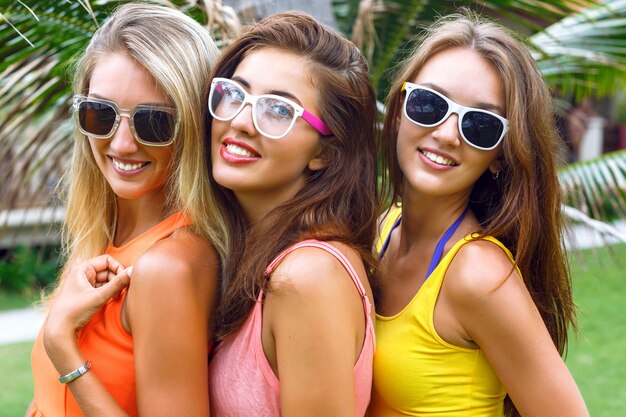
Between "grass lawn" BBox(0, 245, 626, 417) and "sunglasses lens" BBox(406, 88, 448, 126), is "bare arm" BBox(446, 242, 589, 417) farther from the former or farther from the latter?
"grass lawn" BBox(0, 245, 626, 417)

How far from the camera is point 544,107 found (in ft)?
8.07

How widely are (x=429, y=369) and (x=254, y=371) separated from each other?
0.54 m

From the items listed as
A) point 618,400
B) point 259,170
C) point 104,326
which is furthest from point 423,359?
point 618,400

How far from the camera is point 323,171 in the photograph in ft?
7.95

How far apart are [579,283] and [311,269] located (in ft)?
29.1

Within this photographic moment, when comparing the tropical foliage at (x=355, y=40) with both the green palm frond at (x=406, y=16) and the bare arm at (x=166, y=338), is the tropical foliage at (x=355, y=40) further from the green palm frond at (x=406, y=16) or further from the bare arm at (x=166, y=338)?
the bare arm at (x=166, y=338)

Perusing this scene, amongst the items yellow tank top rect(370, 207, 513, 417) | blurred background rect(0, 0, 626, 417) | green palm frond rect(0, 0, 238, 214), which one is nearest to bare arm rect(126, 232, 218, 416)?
yellow tank top rect(370, 207, 513, 417)

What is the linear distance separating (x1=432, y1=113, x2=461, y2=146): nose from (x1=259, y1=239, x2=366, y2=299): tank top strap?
1.67 feet

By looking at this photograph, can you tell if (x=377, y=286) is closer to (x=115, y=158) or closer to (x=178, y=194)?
(x=178, y=194)

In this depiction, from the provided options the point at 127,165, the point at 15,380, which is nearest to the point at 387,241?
the point at 127,165

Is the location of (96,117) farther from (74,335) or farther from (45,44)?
(45,44)

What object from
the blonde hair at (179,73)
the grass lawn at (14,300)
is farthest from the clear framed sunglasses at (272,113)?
the grass lawn at (14,300)

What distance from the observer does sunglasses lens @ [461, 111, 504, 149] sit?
2.40 m

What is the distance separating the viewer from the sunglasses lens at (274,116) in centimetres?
230
